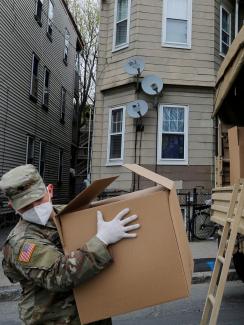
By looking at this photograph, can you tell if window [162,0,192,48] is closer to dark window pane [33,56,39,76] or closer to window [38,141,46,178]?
dark window pane [33,56,39,76]

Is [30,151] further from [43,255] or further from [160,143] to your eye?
[43,255]

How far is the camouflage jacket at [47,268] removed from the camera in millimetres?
2176

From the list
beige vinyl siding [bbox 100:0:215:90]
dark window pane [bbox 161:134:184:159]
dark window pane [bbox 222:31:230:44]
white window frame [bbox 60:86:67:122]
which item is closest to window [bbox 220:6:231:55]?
dark window pane [bbox 222:31:230:44]

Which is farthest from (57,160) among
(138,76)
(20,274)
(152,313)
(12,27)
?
(20,274)

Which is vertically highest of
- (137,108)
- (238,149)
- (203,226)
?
(137,108)

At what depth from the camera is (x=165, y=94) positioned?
1343 centimetres

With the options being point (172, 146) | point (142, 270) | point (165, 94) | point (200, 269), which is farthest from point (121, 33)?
point (142, 270)

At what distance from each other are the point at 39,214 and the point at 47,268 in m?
0.29

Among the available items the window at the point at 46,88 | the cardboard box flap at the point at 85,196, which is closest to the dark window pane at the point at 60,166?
the window at the point at 46,88

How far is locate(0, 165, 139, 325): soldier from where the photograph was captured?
2180 millimetres

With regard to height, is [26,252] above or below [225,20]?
below

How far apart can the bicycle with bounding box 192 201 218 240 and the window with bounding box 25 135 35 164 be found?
8.38m

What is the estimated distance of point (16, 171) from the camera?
2.28 m

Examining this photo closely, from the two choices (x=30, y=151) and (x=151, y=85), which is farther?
(x=30, y=151)
